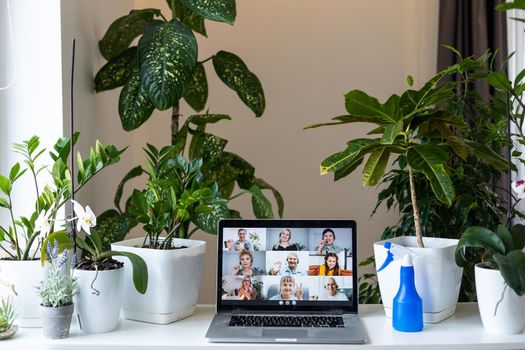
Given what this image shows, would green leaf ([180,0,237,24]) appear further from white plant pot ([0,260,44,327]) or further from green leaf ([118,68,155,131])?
white plant pot ([0,260,44,327])

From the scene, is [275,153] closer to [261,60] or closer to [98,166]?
[261,60]

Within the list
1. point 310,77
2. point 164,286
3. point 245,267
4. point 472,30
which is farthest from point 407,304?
point 472,30

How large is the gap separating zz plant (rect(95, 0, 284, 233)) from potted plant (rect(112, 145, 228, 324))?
21 cm

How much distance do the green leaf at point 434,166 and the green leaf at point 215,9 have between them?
73 cm

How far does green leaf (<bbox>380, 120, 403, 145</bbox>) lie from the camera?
4.70 feet

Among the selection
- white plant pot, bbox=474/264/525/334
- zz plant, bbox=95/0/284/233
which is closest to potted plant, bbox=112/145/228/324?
zz plant, bbox=95/0/284/233

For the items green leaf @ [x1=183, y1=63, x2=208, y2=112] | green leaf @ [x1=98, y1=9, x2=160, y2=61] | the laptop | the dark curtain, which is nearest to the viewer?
the laptop

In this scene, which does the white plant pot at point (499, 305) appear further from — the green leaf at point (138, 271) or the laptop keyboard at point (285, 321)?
the green leaf at point (138, 271)

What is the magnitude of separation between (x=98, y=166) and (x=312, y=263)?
600mm

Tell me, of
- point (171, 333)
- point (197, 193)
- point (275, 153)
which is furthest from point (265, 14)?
point (171, 333)

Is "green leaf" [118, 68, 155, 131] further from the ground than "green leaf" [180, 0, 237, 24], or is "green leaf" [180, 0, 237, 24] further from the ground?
"green leaf" [180, 0, 237, 24]

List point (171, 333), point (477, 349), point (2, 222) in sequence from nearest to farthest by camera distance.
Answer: point (477, 349)
point (171, 333)
point (2, 222)

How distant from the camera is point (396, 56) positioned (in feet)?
10.5

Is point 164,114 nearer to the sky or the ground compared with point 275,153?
nearer to the sky
